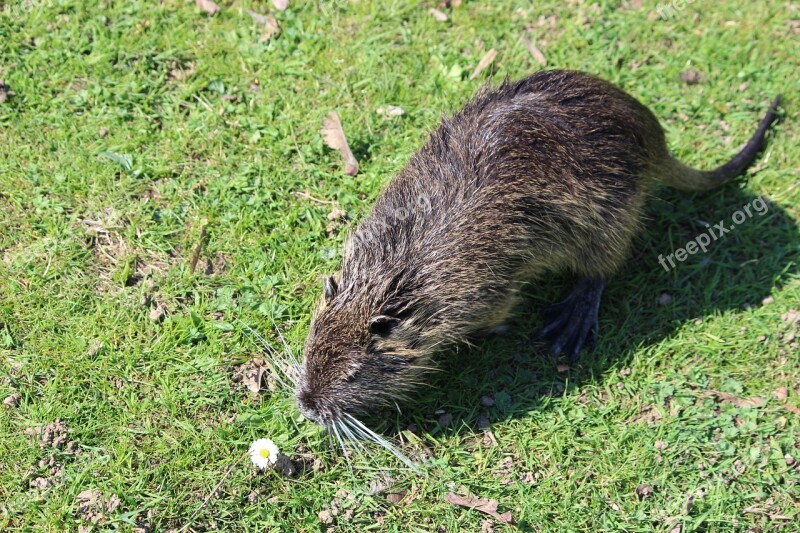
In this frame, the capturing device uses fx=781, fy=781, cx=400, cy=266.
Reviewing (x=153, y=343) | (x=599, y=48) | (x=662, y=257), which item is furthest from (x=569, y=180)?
(x=153, y=343)

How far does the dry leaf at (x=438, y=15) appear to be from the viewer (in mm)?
4738

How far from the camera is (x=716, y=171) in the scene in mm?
4219

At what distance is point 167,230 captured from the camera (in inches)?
149

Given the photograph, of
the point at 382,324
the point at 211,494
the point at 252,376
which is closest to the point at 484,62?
the point at 382,324

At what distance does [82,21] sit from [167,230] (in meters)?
1.48

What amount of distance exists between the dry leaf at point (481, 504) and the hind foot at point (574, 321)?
83 cm

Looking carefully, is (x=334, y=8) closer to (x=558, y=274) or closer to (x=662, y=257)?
(x=558, y=274)

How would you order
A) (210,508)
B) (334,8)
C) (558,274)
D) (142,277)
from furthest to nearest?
(334,8)
(558,274)
(142,277)
(210,508)

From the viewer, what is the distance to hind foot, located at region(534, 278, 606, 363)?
12.2 ft

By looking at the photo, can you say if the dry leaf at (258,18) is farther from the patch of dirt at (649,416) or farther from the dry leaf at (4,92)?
the patch of dirt at (649,416)

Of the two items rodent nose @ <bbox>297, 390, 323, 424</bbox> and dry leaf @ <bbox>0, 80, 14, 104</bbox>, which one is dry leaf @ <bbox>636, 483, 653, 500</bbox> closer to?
rodent nose @ <bbox>297, 390, 323, 424</bbox>

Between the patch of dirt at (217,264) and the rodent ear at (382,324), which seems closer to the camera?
the rodent ear at (382,324)

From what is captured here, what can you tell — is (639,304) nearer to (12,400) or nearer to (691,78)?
(691,78)

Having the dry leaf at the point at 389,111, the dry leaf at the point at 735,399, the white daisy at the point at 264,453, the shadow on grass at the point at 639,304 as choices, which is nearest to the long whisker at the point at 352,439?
the shadow on grass at the point at 639,304
